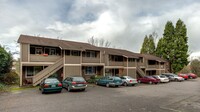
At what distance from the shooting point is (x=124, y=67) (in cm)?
3153

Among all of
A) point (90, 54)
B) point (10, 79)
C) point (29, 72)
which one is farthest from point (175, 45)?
point (10, 79)

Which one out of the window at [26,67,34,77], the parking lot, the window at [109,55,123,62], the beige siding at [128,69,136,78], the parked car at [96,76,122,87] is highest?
the window at [109,55,123,62]

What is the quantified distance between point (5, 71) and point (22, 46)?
6.66m

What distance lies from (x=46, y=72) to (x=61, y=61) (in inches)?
111

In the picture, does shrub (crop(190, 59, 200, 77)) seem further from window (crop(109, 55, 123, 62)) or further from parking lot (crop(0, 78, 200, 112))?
parking lot (crop(0, 78, 200, 112))

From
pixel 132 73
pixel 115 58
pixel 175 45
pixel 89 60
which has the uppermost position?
pixel 175 45

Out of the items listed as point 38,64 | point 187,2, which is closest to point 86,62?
point 38,64

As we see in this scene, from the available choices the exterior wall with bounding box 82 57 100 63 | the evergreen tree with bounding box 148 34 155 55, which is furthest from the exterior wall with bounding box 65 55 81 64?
the evergreen tree with bounding box 148 34 155 55

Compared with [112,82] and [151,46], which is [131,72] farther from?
[151,46]

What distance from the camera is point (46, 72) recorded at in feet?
63.7

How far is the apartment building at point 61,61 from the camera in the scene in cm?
1973

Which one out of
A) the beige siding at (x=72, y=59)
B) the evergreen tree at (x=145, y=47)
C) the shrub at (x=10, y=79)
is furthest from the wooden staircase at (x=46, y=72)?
the evergreen tree at (x=145, y=47)

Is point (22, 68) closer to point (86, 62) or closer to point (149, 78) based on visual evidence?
point (86, 62)

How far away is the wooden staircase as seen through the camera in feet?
61.6
